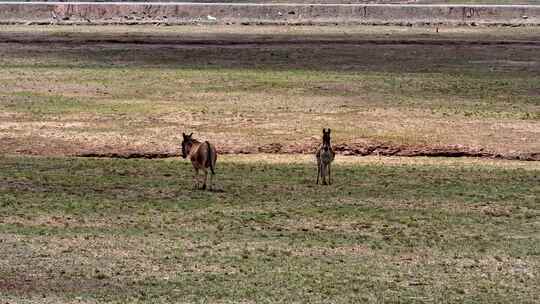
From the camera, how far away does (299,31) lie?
213 feet

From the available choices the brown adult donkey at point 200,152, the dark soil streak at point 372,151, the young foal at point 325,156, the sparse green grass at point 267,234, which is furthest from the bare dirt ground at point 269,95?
the brown adult donkey at point 200,152

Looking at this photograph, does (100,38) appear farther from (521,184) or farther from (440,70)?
(521,184)

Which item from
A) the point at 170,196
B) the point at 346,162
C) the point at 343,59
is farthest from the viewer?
the point at 343,59

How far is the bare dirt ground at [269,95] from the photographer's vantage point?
25.9 m

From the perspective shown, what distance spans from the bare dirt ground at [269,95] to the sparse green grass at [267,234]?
8.89ft

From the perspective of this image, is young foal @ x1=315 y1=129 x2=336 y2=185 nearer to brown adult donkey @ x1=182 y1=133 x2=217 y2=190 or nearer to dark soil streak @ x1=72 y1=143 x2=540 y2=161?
brown adult donkey @ x1=182 y1=133 x2=217 y2=190

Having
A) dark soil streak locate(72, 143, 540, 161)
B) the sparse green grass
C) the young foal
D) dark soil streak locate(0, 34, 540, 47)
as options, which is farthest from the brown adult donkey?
dark soil streak locate(0, 34, 540, 47)

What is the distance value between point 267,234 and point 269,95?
16.5 meters

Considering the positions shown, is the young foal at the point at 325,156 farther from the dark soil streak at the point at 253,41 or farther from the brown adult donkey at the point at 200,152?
the dark soil streak at the point at 253,41

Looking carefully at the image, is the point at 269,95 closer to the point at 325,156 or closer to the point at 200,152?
the point at 325,156

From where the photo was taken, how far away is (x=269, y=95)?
33312 millimetres

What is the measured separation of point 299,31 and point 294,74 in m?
26.0

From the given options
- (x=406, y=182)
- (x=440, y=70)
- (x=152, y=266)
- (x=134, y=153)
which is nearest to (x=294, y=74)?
(x=440, y=70)

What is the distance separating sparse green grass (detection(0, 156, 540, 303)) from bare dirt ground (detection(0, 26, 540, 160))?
271 centimetres
